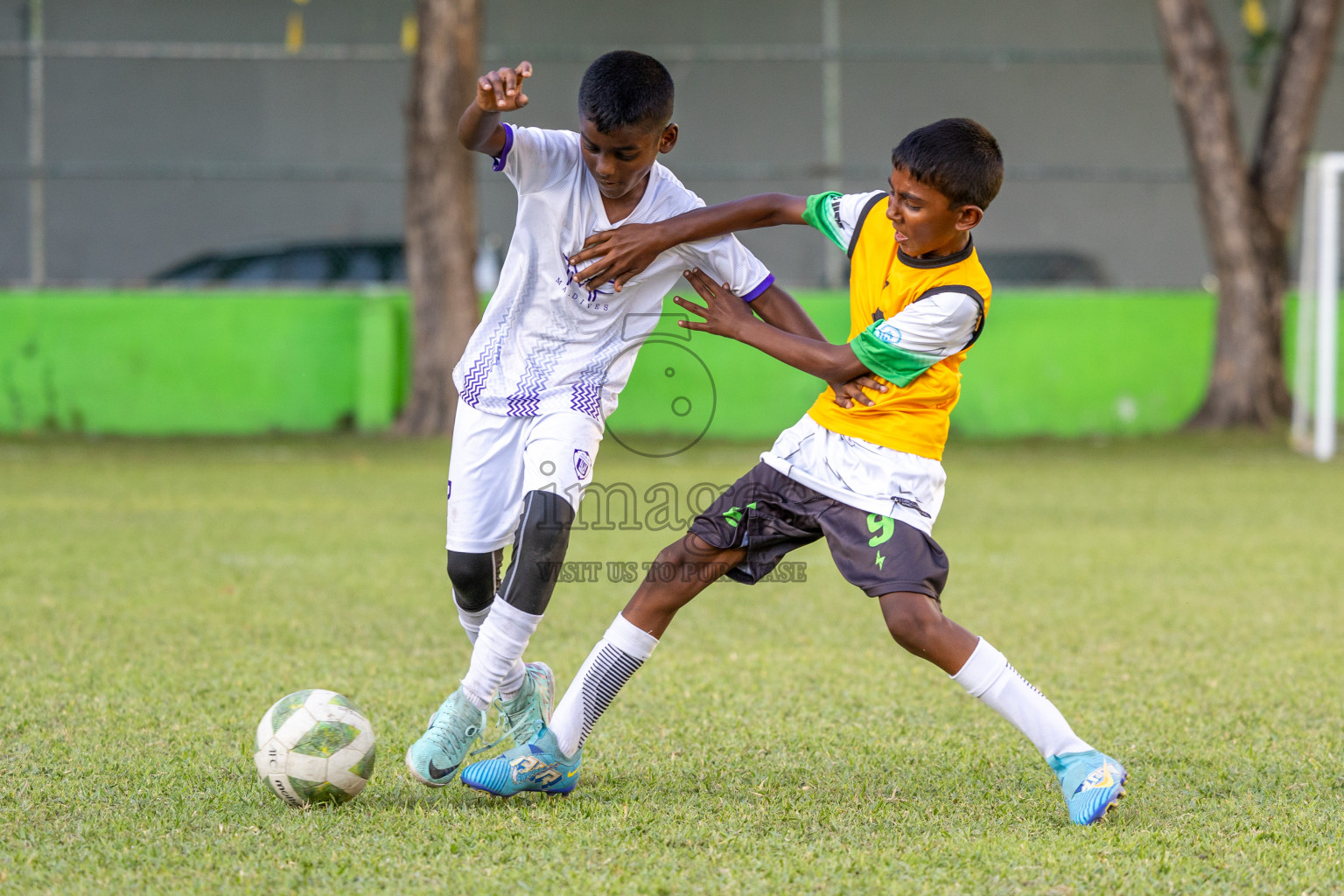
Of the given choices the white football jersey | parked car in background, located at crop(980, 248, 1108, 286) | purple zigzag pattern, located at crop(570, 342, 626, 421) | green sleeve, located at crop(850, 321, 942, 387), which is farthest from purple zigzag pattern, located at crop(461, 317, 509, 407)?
parked car in background, located at crop(980, 248, 1108, 286)

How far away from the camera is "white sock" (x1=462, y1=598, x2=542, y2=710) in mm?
3082

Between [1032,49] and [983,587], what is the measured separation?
12.2 meters

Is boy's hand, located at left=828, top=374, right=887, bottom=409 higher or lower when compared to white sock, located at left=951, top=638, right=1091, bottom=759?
higher

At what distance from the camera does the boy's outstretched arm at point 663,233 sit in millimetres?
3176

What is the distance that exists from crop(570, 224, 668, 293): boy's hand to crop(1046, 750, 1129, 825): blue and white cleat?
1.41 m

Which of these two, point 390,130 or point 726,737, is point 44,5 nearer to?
point 390,130

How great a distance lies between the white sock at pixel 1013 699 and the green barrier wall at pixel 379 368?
374 inches

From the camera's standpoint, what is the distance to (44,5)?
15.6 m

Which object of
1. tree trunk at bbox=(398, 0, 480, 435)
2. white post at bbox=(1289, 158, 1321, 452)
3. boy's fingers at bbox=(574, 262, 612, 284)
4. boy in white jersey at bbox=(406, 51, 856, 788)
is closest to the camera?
boy in white jersey at bbox=(406, 51, 856, 788)

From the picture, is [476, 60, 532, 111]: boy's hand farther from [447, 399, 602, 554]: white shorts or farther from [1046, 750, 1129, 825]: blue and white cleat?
[1046, 750, 1129, 825]: blue and white cleat

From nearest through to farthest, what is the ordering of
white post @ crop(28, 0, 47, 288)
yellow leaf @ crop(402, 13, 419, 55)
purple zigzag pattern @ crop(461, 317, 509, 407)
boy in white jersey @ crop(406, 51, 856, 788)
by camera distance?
boy in white jersey @ crop(406, 51, 856, 788) → purple zigzag pattern @ crop(461, 317, 509, 407) → white post @ crop(28, 0, 47, 288) → yellow leaf @ crop(402, 13, 419, 55)

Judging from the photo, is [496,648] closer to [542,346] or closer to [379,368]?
[542,346]

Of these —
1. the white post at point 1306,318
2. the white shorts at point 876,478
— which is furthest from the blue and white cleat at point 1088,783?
the white post at point 1306,318

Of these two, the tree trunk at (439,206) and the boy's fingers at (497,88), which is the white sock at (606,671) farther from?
the tree trunk at (439,206)
